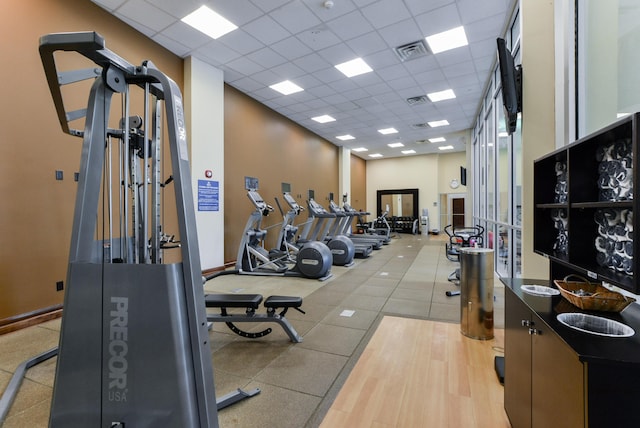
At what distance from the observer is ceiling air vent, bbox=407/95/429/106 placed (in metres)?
7.34

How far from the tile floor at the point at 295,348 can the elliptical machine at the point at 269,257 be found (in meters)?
0.27

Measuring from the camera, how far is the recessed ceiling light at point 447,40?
185 inches

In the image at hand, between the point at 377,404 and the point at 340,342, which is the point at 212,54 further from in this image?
the point at 377,404

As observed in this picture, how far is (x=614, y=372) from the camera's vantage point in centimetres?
86

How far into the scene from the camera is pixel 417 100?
24.7 ft

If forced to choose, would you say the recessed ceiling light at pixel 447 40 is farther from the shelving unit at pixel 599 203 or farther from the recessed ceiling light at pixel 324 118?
the recessed ceiling light at pixel 324 118

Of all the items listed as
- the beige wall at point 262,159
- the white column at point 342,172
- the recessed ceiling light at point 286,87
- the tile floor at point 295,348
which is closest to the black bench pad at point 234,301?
the tile floor at point 295,348

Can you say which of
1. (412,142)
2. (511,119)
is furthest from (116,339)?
(412,142)

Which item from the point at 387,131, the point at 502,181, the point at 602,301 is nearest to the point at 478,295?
the point at 602,301

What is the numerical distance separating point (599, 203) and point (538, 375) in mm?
773

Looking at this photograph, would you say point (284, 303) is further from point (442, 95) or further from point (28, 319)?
point (442, 95)

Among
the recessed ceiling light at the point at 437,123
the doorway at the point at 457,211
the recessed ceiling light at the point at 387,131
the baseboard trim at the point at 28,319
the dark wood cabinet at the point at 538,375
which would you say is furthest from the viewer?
the doorway at the point at 457,211

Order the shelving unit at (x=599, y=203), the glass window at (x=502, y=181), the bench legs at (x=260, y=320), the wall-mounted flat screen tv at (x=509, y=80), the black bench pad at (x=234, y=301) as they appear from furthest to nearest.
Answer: the glass window at (x=502, y=181) → the bench legs at (x=260, y=320) → the black bench pad at (x=234, y=301) → the wall-mounted flat screen tv at (x=509, y=80) → the shelving unit at (x=599, y=203)

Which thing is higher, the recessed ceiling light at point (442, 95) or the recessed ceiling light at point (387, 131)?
the recessed ceiling light at point (442, 95)
